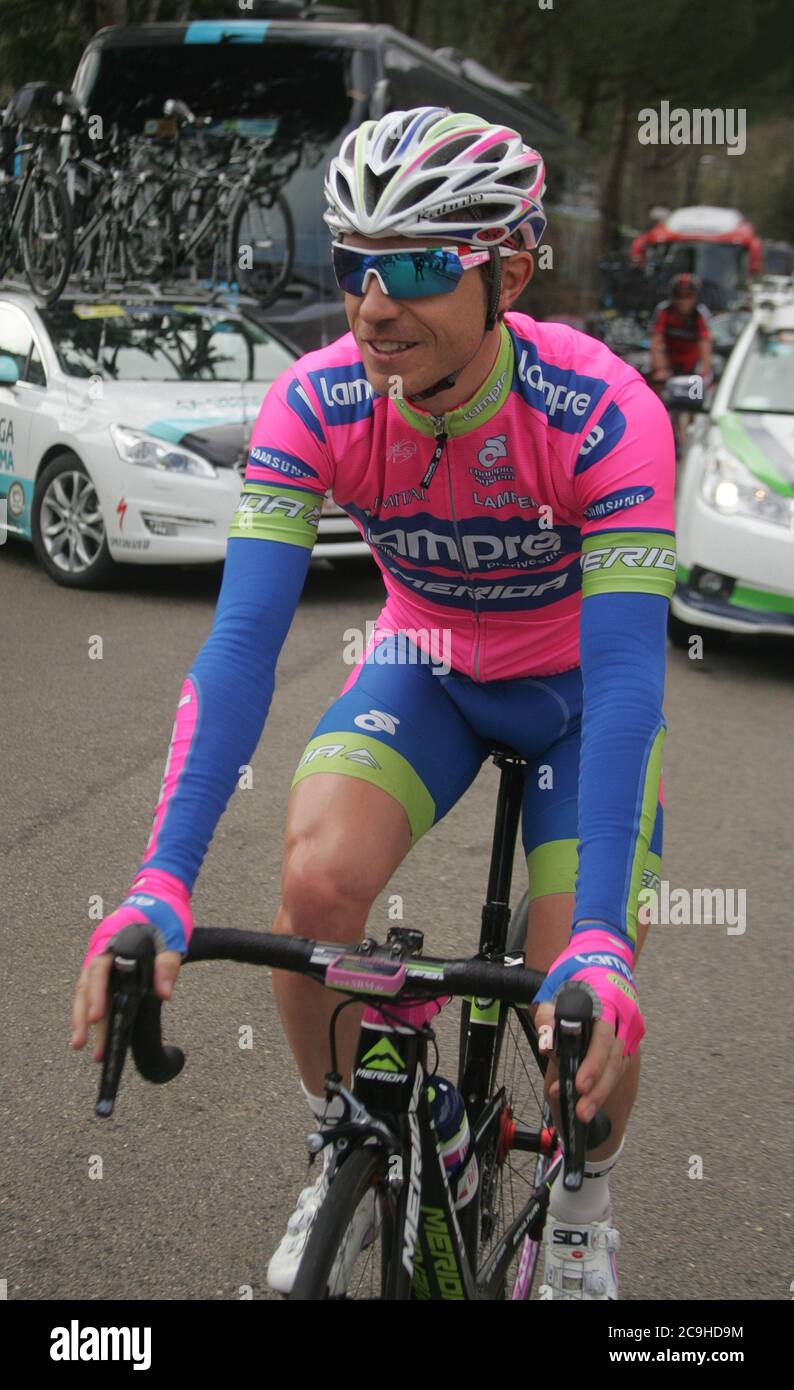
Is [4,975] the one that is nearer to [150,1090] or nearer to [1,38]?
[150,1090]

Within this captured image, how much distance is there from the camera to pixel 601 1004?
6.26 ft

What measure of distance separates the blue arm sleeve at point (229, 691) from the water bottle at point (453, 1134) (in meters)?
0.57

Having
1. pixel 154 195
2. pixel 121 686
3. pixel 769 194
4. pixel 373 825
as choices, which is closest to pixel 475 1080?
pixel 373 825

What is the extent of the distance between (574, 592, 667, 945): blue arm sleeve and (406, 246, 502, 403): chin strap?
42 centimetres

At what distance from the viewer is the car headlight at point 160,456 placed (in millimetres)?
9578

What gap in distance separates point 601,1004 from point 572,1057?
0.12m

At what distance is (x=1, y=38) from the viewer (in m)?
16.1

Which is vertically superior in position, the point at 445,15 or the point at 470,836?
the point at 445,15

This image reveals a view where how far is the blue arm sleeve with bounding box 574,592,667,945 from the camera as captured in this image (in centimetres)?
217

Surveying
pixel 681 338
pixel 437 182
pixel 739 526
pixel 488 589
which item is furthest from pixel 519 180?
pixel 681 338

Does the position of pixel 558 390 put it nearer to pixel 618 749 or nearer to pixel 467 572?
pixel 467 572

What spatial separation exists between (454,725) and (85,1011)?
1185mm
